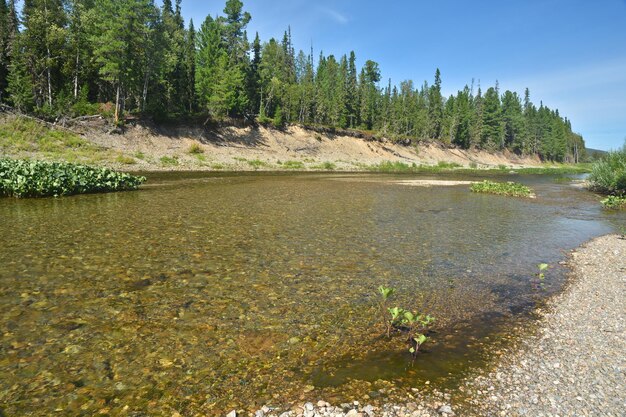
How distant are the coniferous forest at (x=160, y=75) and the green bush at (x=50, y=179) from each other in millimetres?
30057

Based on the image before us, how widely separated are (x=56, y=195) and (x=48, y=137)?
26643 millimetres

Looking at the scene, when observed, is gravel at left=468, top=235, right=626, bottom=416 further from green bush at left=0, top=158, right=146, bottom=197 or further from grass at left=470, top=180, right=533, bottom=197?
grass at left=470, top=180, right=533, bottom=197

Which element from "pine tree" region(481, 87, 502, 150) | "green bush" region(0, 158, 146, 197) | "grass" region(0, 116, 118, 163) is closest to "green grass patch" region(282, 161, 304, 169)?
"grass" region(0, 116, 118, 163)

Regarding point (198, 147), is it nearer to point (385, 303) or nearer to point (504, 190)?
point (504, 190)

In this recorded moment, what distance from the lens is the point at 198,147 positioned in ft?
181

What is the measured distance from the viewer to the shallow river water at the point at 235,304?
188 inches

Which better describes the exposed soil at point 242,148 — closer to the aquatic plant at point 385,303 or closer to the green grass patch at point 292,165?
the green grass patch at point 292,165

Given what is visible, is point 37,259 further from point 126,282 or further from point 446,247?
point 446,247

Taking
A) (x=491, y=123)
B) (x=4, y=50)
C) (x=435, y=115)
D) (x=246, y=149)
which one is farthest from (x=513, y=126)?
(x=4, y=50)

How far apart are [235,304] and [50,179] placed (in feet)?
65.7

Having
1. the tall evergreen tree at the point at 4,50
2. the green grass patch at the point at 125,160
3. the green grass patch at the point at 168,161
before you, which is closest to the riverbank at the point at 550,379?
the green grass patch at the point at 125,160

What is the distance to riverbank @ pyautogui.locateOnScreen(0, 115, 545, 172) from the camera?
39.9 meters

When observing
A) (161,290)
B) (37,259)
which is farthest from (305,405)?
(37,259)

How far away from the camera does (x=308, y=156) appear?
234 ft
